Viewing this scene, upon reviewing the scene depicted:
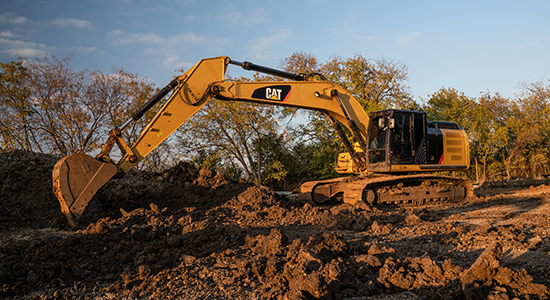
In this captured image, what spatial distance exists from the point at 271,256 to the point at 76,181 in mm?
4368

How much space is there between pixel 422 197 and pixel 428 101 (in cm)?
2461

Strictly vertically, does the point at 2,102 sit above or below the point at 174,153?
above

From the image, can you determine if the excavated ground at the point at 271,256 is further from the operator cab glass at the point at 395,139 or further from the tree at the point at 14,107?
the tree at the point at 14,107

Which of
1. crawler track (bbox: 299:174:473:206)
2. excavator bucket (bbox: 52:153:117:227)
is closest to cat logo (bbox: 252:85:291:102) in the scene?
crawler track (bbox: 299:174:473:206)

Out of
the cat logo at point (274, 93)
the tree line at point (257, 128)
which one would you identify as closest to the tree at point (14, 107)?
the tree line at point (257, 128)

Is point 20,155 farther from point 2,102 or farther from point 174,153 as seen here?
point 174,153

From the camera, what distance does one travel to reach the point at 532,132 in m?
27.4

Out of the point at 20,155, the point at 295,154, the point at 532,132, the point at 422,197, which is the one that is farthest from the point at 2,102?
the point at 532,132

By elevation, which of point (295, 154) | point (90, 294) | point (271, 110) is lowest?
point (90, 294)

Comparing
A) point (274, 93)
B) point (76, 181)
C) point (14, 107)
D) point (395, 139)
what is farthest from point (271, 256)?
point (14, 107)

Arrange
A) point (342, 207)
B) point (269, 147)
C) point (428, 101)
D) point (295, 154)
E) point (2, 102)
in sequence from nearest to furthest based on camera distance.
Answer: point (342, 207) → point (2, 102) → point (269, 147) → point (295, 154) → point (428, 101)

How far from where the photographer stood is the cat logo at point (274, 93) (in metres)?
8.66

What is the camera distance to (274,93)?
28.9ft

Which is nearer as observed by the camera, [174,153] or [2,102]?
[2,102]
